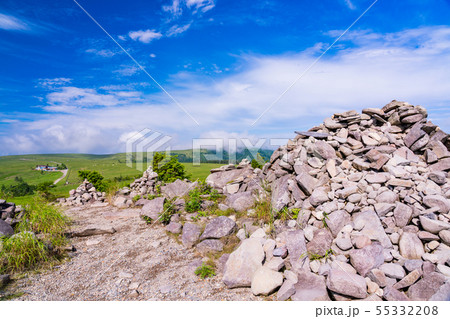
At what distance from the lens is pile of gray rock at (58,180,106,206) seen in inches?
650

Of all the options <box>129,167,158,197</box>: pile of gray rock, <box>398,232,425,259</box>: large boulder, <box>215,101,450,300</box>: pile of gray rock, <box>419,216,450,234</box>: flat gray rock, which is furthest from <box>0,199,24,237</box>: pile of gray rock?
<box>419,216,450,234</box>: flat gray rock

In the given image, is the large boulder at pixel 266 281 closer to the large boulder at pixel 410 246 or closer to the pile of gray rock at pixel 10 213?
the large boulder at pixel 410 246

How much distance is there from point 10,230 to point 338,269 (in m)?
10.7

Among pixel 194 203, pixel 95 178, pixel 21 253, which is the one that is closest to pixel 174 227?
pixel 194 203

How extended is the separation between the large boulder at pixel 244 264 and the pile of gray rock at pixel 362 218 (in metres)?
0.02

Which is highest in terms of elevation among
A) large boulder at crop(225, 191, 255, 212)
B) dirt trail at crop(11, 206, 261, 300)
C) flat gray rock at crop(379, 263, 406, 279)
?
large boulder at crop(225, 191, 255, 212)

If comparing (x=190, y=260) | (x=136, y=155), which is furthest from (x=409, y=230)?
(x=136, y=155)

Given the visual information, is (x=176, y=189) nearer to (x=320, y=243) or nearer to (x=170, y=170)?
(x=170, y=170)

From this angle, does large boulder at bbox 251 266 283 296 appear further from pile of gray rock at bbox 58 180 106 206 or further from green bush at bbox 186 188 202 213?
pile of gray rock at bbox 58 180 106 206

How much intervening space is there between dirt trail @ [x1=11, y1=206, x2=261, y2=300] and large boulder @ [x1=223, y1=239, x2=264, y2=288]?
0.62ft

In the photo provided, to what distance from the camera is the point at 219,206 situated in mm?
A: 10562

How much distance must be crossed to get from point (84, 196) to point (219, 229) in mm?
12837

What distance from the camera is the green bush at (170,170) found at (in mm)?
16938
